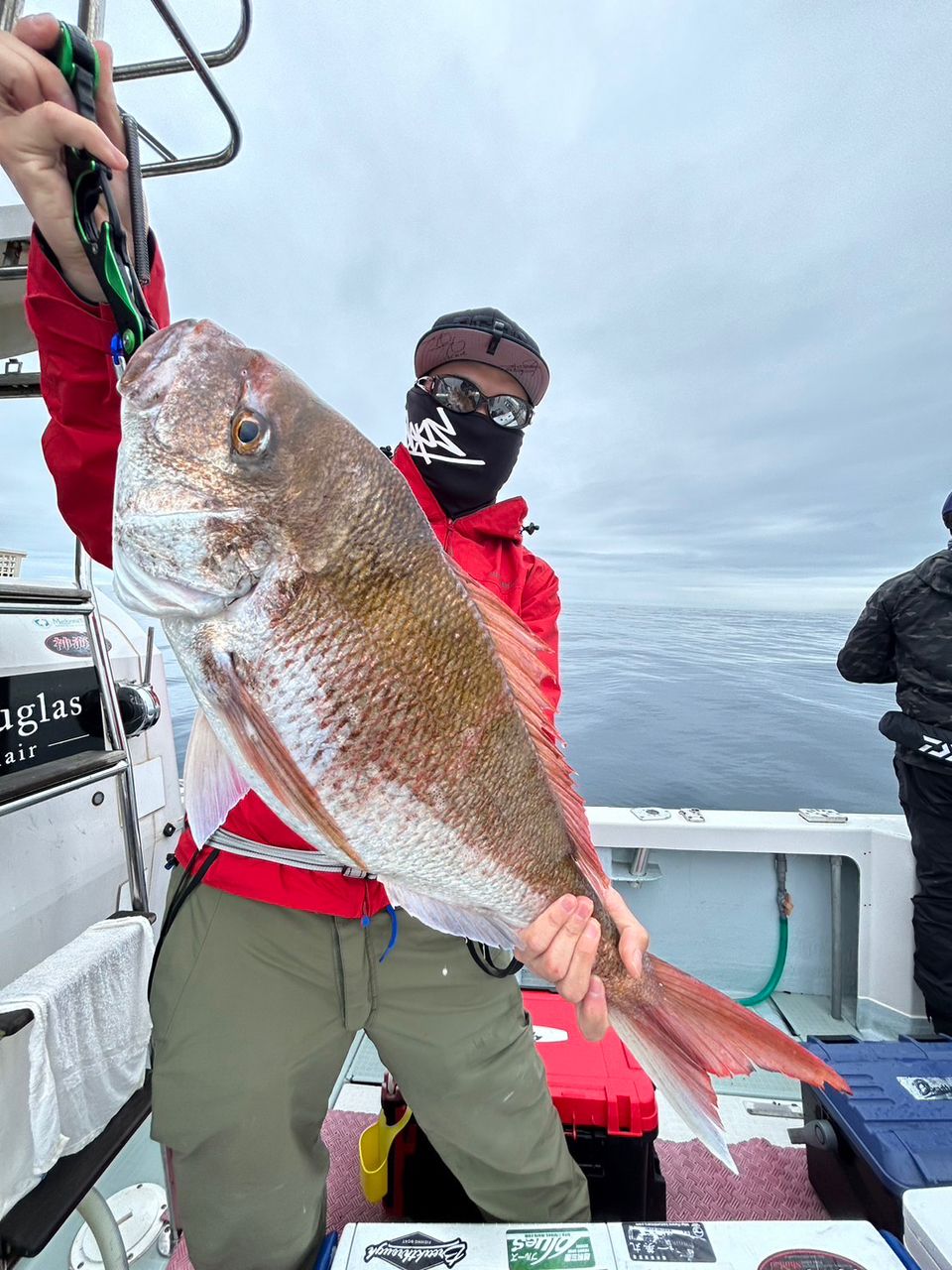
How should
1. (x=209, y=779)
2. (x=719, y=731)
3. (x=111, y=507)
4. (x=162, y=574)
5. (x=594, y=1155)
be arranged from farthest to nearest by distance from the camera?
(x=719, y=731)
(x=594, y=1155)
(x=111, y=507)
(x=209, y=779)
(x=162, y=574)

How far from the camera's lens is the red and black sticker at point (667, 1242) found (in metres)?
1.29

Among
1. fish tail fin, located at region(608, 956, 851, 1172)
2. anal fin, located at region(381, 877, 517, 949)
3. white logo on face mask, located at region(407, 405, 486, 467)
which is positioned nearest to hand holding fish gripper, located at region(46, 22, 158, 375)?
white logo on face mask, located at region(407, 405, 486, 467)

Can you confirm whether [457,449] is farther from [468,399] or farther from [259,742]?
[259,742]

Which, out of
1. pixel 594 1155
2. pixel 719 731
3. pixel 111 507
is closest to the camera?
pixel 111 507

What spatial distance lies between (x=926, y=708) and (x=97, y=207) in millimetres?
4024

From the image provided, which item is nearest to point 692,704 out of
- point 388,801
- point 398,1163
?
point 398,1163

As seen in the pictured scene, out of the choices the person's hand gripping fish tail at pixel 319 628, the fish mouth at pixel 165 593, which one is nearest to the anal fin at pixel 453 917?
the person's hand gripping fish tail at pixel 319 628

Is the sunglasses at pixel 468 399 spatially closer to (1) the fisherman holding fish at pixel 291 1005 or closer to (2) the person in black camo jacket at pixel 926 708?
(1) the fisherman holding fish at pixel 291 1005

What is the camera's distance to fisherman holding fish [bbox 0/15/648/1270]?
1337 mm

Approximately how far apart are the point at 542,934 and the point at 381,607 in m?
0.81

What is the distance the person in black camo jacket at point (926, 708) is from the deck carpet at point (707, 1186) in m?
1.31

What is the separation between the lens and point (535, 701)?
1.38m

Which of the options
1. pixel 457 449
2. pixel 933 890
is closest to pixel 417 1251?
pixel 457 449

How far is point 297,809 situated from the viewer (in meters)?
1.11
